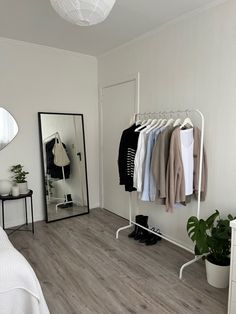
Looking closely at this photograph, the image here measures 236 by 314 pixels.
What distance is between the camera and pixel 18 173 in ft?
11.2

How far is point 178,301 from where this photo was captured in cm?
200

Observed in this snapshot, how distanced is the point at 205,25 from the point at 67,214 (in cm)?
314

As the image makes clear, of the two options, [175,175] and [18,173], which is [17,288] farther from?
[18,173]

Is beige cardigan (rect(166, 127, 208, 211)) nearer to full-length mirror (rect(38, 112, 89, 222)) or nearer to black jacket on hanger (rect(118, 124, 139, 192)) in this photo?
black jacket on hanger (rect(118, 124, 139, 192))

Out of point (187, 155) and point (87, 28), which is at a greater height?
point (87, 28)

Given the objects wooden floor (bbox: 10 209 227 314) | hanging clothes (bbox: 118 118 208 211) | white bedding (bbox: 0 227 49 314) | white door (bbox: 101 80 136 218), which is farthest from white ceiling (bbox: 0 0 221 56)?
wooden floor (bbox: 10 209 227 314)

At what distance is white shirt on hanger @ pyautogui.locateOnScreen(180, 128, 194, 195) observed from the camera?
2379mm

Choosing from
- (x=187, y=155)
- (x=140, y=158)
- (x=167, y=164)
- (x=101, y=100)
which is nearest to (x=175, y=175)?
(x=167, y=164)

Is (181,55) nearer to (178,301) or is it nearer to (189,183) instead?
(189,183)

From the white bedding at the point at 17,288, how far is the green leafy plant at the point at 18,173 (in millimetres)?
1998

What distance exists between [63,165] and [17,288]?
253cm

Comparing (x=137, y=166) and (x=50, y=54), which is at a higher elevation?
(x=50, y=54)

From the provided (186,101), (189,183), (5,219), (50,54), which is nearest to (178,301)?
(189,183)

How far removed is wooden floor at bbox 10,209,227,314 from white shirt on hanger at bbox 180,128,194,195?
84 centimetres
